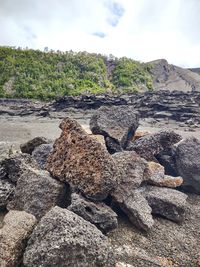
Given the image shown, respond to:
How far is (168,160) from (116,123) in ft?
4.69

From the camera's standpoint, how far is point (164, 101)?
113 feet

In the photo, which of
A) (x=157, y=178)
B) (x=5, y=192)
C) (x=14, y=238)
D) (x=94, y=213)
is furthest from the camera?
(x=157, y=178)

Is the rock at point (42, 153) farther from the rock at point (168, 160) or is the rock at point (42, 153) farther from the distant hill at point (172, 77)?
the distant hill at point (172, 77)

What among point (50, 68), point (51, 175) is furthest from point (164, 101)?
point (51, 175)

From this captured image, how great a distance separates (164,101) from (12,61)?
2989 centimetres

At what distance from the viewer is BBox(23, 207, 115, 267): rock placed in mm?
3334

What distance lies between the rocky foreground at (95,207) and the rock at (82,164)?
0.01 m

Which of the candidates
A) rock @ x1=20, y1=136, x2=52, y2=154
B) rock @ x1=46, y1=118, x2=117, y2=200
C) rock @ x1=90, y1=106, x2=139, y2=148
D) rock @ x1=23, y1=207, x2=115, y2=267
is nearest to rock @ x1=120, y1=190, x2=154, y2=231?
rock @ x1=46, y1=118, x2=117, y2=200

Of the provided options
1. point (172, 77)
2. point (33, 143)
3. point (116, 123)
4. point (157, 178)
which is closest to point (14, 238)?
point (157, 178)

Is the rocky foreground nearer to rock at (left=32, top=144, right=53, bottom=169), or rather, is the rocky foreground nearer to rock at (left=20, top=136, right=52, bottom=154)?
rock at (left=32, top=144, right=53, bottom=169)

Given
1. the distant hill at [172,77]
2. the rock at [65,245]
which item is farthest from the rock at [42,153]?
the distant hill at [172,77]

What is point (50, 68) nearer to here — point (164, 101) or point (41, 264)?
point (164, 101)

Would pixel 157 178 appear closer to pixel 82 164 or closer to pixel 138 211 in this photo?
pixel 138 211

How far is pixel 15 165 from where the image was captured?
222 inches
